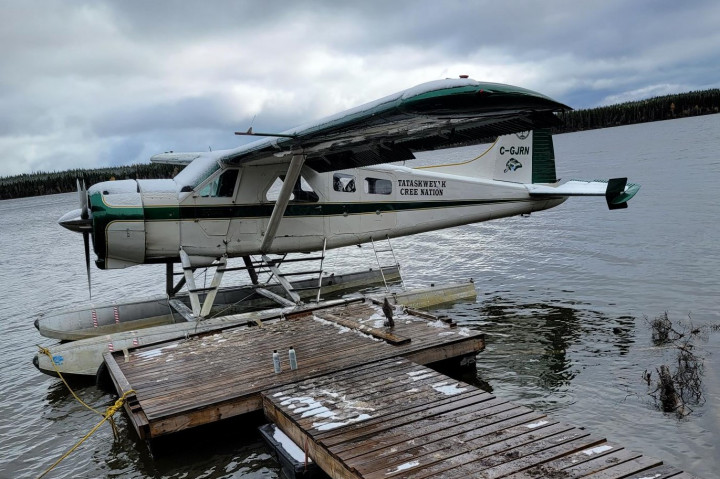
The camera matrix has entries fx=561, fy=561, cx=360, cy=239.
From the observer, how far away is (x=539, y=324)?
370 inches

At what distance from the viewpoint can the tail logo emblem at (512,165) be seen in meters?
12.3

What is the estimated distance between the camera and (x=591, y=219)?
2019 centimetres

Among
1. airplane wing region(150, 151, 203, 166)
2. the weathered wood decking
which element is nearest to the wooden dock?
the weathered wood decking

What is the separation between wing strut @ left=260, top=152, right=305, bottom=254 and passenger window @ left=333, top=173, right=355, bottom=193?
124 centimetres

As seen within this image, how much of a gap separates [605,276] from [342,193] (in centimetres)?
609

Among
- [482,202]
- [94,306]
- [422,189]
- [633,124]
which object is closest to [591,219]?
[482,202]

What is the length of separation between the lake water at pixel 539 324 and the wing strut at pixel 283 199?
141 inches

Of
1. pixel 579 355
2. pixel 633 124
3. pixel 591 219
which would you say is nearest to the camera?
pixel 579 355

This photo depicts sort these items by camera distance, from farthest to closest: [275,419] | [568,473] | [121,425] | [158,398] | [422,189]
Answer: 1. [422,189]
2. [121,425]
3. [158,398]
4. [275,419]
5. [568,473]

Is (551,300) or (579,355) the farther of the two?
(551,300)

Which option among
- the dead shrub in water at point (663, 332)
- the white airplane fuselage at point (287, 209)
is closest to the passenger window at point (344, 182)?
the white airplane fuselage at point (287, 209)

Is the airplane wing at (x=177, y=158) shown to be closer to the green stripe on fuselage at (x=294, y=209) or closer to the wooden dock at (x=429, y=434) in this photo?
the green stripe on fuselage at (x=294, y=209)

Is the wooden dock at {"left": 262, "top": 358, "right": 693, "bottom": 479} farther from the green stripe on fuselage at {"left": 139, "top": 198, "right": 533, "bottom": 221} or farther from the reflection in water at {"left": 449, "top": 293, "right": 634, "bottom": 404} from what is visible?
the green stripe on fuselage at {"left": 139, "top": 198, "right": 533, "bottom": 221}

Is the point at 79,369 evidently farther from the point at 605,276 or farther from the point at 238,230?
the point at 605,276
